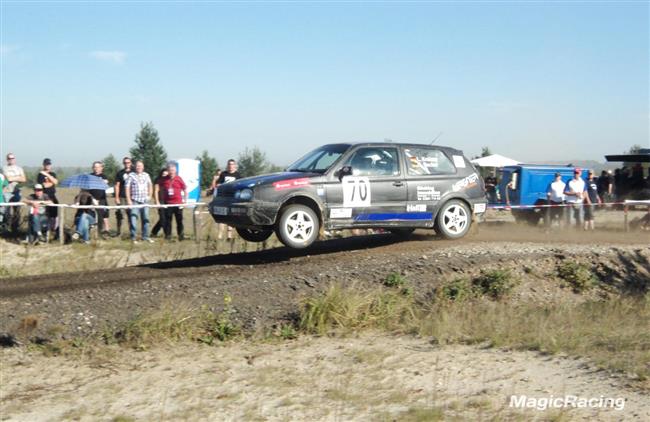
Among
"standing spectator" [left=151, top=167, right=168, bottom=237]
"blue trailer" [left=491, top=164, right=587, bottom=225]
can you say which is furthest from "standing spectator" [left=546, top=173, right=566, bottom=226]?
"standing spectator" [left=151, top=167, right=168, bottom=237]

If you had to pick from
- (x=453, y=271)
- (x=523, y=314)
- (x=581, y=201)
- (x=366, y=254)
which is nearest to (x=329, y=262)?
(x=366, y=254)

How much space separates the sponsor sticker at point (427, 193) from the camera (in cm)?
1337

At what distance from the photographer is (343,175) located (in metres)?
12.8

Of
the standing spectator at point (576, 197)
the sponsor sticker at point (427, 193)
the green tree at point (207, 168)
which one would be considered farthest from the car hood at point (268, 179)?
the green tree at point (207, 168)

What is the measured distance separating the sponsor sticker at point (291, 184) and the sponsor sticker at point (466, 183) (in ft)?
9.09

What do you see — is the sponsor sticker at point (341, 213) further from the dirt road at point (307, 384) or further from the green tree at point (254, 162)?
the green tree at point (254, 162)

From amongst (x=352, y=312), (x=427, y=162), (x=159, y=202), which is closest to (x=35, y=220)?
(x=159, y=202)

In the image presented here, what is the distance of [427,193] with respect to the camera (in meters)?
13.4

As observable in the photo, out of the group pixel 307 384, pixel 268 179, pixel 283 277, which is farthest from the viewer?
pixel 268 179

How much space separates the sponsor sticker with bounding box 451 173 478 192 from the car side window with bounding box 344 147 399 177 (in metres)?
1.17

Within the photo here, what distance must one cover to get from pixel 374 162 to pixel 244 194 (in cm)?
226

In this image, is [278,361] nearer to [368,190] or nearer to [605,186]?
[368,190]

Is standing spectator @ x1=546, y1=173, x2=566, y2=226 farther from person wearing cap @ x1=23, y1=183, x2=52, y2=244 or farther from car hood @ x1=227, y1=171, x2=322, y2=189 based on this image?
person wearing cap @ x1=23, y1=183, x2=52, y2=244

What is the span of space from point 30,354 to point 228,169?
8881mm
